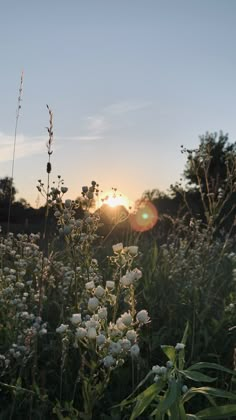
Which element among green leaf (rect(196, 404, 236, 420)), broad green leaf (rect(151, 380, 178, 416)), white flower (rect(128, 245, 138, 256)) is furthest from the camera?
white flower (rect(128, 245, 138, 256))

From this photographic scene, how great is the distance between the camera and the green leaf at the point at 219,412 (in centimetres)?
174

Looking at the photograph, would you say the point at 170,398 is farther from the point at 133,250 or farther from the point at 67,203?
the point at 67,203

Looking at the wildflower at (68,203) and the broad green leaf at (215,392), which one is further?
the wildflower at (68,203)

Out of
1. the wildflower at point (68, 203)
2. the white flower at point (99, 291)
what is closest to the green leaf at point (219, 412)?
the white flower at point (99, 291)

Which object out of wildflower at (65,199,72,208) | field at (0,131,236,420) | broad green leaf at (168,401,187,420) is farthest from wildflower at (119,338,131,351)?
wildflower at (65,199,72,208)

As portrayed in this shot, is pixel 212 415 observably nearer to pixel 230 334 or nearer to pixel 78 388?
pixel 78 388

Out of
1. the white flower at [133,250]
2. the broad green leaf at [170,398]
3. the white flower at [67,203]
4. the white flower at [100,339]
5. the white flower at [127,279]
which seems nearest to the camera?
the broad green leaf at [170,398]

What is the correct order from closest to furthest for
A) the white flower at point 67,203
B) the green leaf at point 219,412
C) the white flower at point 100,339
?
the green leaf at point 219,412 < the white flower at point 100,339 < the white flower at point 67,203

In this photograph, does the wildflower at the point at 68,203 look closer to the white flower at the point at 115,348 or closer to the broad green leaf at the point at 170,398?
the white flower at the point at 115,348

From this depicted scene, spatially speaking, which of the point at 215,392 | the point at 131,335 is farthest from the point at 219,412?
the point at 131,335

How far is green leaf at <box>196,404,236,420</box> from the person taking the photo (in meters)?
1.74

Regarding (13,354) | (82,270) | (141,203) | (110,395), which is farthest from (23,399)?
(141,203)

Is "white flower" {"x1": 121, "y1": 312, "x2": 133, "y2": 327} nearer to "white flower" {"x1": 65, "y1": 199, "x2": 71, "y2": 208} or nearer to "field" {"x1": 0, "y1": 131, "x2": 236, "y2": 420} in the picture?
"field" {"x1": 0, "y1": 131, "x2": 236, "y2": 420}

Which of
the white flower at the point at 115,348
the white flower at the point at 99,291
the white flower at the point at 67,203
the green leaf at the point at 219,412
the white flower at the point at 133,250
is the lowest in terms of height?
the green leaf at the point at 219,412
